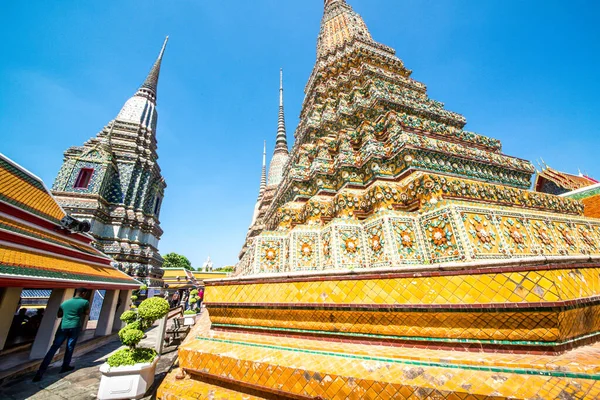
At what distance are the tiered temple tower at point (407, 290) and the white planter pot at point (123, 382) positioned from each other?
24.3 inches

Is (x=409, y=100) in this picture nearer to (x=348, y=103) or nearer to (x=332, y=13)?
(x=348, y=103)

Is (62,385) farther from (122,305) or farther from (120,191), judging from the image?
(120,191)

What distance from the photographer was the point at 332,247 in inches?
158

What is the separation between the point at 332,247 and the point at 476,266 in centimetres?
223

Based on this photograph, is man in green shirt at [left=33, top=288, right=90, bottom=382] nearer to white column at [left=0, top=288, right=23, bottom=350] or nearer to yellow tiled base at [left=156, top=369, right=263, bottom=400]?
white column at [left=0, top=288, right=23, bottom=350]

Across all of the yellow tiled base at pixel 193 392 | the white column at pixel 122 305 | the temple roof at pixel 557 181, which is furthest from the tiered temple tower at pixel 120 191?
the temple roof at pixel 557 181

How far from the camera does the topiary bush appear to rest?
3.13 metres

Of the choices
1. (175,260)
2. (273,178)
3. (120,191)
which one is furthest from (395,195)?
(175,260)

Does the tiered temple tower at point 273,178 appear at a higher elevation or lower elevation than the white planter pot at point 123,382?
higher

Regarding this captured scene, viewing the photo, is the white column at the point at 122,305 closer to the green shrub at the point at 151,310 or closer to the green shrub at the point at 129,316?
the green shrub at the point at 129,316

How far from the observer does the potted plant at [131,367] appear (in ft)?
9.86

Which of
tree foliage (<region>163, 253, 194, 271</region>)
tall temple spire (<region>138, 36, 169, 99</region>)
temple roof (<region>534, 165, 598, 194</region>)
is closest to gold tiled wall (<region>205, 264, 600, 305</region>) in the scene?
temple roof (<region>534, 165, 598, 194</region>)

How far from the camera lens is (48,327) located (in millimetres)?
5832

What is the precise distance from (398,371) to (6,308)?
8.18 m
